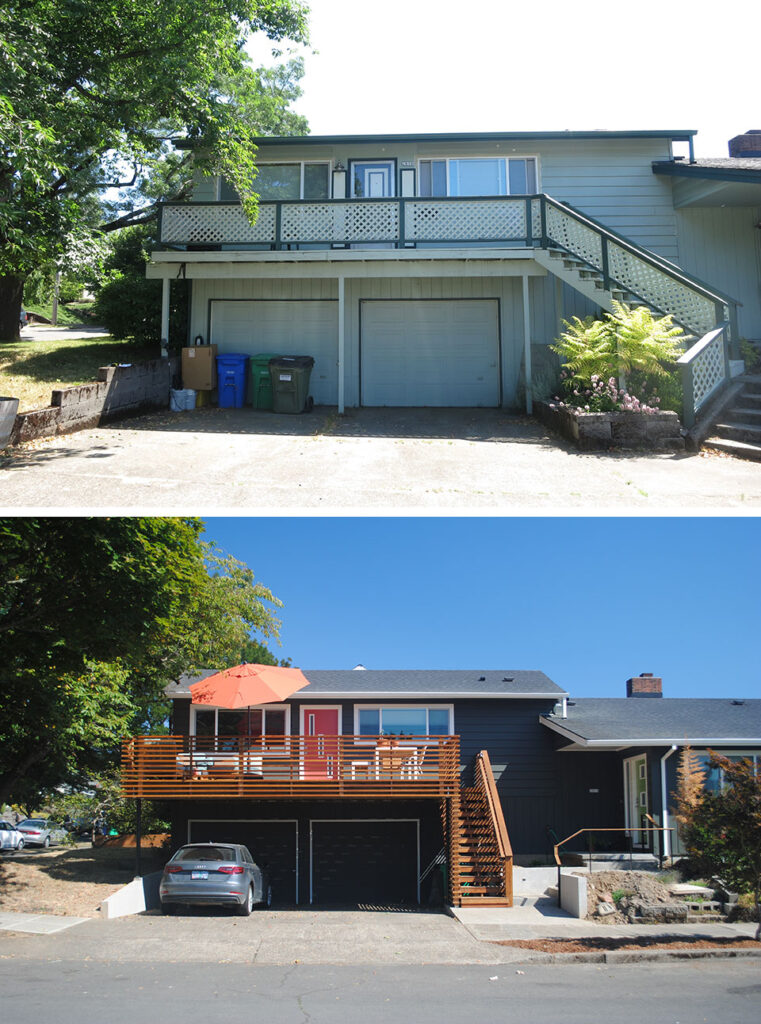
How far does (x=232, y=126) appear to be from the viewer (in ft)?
55.6

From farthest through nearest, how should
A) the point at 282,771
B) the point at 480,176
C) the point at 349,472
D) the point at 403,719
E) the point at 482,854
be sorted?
the point at 480,176 < the point at 403,719 < the point at 282,771 < the point at 482,854 < the point at 349,472

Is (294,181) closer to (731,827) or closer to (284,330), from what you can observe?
(284,330)

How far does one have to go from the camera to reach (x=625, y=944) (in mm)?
11047

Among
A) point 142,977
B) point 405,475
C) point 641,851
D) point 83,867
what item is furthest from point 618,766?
point 142,977

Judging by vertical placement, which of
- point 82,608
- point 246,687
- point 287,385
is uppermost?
point 287,385

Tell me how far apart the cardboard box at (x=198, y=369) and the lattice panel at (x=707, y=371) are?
33.4ft

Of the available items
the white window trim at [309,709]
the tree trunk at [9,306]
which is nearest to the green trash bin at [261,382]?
the white window trim at [309,709]

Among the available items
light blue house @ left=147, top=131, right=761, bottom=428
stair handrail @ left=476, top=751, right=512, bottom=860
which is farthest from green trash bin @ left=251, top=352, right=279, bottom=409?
stair handrail @ left=476, top=751, right=512, bottom=860

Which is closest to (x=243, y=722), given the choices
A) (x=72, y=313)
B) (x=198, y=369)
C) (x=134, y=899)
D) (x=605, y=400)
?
(x=134, y=899)

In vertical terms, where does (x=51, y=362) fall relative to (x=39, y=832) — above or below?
above

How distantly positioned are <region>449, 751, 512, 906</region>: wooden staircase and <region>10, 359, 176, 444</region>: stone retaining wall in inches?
370

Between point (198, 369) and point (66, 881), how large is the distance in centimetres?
1062

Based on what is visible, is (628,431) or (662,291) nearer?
(628,431)

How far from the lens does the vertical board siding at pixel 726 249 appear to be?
21.3 m
